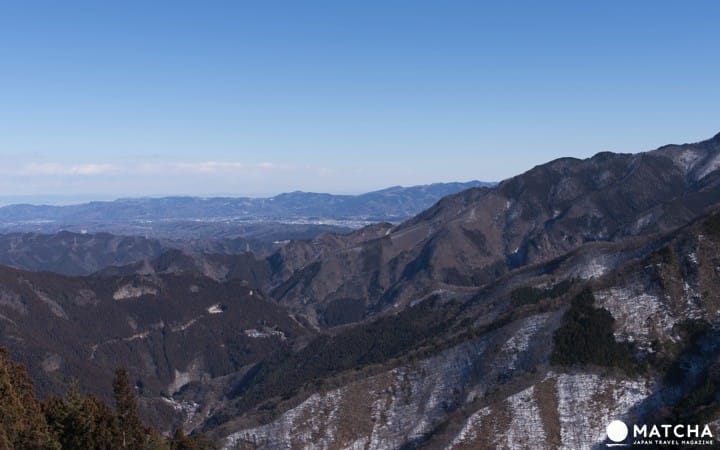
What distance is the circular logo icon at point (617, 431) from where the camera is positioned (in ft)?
222

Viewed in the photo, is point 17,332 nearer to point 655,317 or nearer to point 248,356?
point 248,356

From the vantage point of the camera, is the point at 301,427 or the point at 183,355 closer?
the point at 301,427

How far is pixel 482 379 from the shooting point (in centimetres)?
8119

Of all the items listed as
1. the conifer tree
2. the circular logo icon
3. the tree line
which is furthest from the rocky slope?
the tree line

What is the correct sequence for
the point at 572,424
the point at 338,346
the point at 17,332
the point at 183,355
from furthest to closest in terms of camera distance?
the point at 183,355 → the point at 17,332 → the point at 338,346 → the point at 572,424

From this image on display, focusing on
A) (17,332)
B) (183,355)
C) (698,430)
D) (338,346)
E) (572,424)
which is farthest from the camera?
(183,355)

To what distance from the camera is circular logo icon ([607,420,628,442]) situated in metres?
67.8

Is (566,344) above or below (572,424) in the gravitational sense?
above

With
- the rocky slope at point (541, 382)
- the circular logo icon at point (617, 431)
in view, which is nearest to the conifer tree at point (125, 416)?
the rocky slope at point (541, 382)

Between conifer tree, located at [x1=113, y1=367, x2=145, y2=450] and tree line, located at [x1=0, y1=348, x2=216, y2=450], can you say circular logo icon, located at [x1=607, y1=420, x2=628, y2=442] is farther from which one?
conifer tree, located at [x1=113, y1=367, x2=145, y2=450]

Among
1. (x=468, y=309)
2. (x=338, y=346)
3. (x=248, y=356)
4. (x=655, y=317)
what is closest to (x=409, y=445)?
(x=655, y=317)

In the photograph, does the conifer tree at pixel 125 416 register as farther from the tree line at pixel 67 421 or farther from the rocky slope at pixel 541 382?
the rocky slope at pixel 541 382

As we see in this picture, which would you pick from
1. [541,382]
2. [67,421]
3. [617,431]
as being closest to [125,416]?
[67,421]

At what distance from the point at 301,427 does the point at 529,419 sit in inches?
1069
